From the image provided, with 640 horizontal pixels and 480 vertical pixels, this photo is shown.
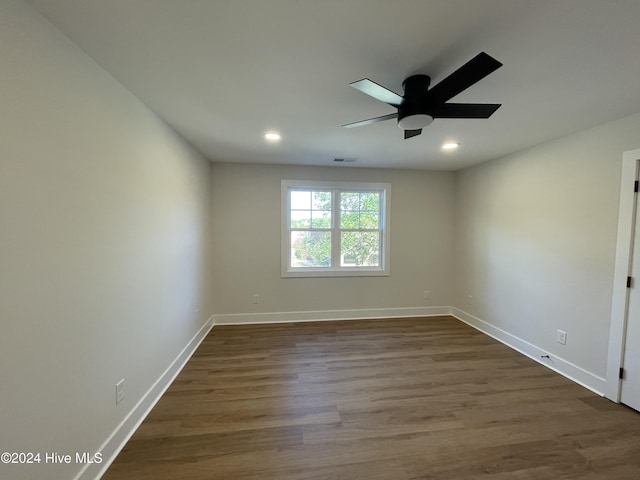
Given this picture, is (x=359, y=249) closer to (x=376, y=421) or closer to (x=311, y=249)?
(x=311, y=249)

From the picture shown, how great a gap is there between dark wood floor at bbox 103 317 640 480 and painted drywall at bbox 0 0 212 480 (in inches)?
18.9

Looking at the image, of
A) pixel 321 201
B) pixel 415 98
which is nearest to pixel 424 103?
pixel 415 98

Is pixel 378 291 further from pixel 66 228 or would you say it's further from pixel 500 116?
pixel 66 228

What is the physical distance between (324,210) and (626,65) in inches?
124

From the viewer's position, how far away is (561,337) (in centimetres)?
261

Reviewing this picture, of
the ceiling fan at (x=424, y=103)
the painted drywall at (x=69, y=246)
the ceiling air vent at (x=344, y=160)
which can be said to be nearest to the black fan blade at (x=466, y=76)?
the ceiling fan at (x=424, y=103)

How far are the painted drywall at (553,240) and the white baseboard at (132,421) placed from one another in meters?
3.84

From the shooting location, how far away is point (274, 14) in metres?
1.10

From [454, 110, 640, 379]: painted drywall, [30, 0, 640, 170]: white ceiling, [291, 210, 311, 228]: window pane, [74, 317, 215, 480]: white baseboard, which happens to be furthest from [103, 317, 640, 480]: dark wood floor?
[30, 0, 640, 170]: white ceiling

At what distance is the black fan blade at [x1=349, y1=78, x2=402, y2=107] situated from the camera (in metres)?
1.28

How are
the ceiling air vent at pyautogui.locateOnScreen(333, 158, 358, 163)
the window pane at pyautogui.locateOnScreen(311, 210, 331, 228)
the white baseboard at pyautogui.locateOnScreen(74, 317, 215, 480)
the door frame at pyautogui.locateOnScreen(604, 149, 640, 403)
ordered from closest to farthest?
the white baseboard at pyautogui.locateOnScreen(74, 317, 215, 480) → the door frame at pyautogui.locateOnScreen(604, 149, 640, 403) → the ceiling air vent at pyautogui.locateOnScreen(333, 158, 358, 163) → the window pane at pyautogui.locateOnScreen(311, 210, 331, 228)

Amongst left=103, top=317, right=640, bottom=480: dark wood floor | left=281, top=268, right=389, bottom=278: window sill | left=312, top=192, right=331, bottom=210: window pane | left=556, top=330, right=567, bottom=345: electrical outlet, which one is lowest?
left=103, top=317, right=640, bottom=480: dark wood floor

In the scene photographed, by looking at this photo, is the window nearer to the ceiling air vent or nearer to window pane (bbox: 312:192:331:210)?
window pane (bbox: 312:192:331:210)

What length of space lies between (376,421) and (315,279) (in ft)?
7.47
